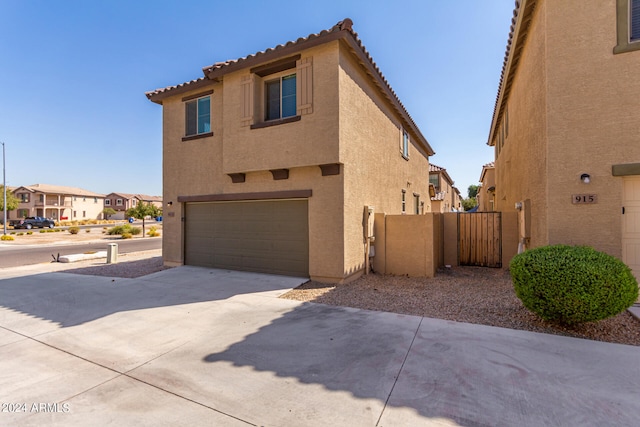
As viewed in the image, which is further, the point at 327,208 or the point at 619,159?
the point at 327,208

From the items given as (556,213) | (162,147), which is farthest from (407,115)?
(162,147)

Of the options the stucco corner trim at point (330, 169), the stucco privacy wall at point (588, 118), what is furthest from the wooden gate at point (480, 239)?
the stucco corner trim at point (330, 169)

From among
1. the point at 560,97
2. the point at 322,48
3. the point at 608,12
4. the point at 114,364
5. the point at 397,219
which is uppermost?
the point at 322,48

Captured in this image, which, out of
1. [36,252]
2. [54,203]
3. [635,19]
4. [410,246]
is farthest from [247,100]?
[54,203]

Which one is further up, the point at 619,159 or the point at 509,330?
the point at 619,159

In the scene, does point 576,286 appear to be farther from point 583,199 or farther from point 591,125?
point 591,125

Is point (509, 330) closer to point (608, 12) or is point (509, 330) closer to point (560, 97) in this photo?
point (560, 97)

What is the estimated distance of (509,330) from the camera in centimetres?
487

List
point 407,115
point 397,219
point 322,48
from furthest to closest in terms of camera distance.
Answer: point 407,115
point 397,219
point 322,48

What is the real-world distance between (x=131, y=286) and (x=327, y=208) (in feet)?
19.1

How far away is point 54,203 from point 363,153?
250 ft

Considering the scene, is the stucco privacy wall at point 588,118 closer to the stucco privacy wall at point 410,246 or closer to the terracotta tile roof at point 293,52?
the stucco privacy wall at point 410,246

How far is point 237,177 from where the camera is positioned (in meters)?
9.73

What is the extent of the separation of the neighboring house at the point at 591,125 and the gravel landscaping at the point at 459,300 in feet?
5.59
